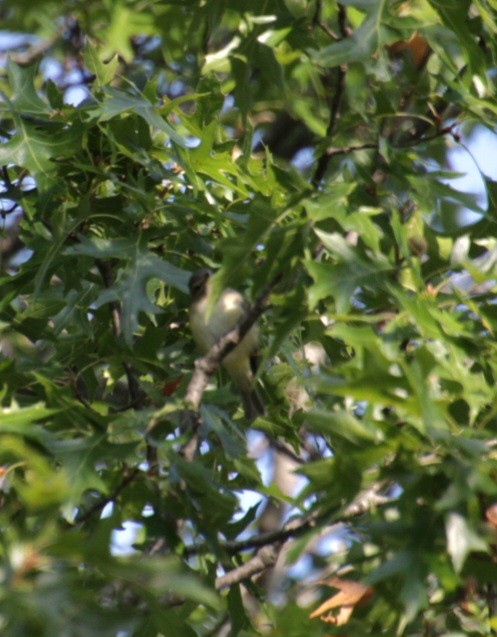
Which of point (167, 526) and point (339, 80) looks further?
point (339, 80)

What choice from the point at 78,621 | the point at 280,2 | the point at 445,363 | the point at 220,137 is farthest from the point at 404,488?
the point at 280,2

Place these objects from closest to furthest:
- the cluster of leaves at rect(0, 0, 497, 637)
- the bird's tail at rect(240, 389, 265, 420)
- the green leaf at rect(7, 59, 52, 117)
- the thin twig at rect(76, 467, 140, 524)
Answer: the cluster of leaves at rect(0, 0, 497, 637) < the thin twig at rect(76, 467, 140, 524) < the green leaf at rect(7, 59, 52, 117) < the bird's tail at rect(240, 389, 265, 420)

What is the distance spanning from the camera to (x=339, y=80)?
507 centimetres

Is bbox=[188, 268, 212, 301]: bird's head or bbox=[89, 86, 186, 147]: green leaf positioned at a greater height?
bbox=[89, 86, 186, 147]: green leaf

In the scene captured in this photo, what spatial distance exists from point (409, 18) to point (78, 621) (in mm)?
3040

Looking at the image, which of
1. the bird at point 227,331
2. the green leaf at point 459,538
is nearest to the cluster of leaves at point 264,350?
the green leaf at point 459,538

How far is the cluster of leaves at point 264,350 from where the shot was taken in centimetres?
355

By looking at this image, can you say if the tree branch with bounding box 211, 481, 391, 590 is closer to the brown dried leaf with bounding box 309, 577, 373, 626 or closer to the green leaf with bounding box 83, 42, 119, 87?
the brown dried leaf with bounding box 309, 577, 373, 626

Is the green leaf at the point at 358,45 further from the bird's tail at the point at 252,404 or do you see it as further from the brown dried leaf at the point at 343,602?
the brown dried leaf at the point at 343,602

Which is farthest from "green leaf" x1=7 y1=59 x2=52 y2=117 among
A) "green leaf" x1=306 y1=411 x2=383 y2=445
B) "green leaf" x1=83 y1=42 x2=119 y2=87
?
"green leaf" x1=306 y1=411 x2=383 y2=445

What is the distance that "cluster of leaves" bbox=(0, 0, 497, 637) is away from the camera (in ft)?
11.6

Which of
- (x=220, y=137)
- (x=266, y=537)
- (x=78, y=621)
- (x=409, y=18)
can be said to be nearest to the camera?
(x=78, y=621)

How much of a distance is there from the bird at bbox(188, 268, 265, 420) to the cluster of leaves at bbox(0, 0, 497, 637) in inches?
4.7

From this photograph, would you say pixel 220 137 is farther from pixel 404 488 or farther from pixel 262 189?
pixel 404 488
